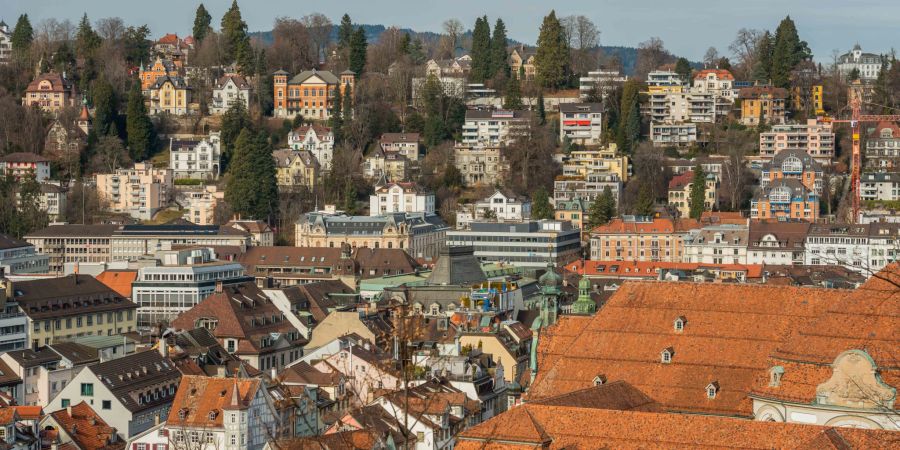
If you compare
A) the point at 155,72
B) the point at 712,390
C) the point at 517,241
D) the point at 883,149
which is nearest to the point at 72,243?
the point at 517,241

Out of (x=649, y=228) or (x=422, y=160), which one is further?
(x=422, y=160)

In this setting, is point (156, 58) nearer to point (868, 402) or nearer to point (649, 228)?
point (649, 228)

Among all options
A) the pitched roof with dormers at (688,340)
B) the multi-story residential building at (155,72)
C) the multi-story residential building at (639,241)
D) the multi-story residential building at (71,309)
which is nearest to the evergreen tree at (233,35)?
the multi-story residential building at (155,72)

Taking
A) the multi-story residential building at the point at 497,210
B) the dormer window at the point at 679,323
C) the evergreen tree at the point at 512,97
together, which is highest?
the evergreen tree at the point at 512,97

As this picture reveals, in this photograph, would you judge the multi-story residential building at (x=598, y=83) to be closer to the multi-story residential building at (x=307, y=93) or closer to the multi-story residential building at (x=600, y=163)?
the multi-story residential building at (x=600, y=163)

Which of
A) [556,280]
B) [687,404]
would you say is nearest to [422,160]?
[556,280]

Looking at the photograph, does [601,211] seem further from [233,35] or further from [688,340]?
[688,340]
